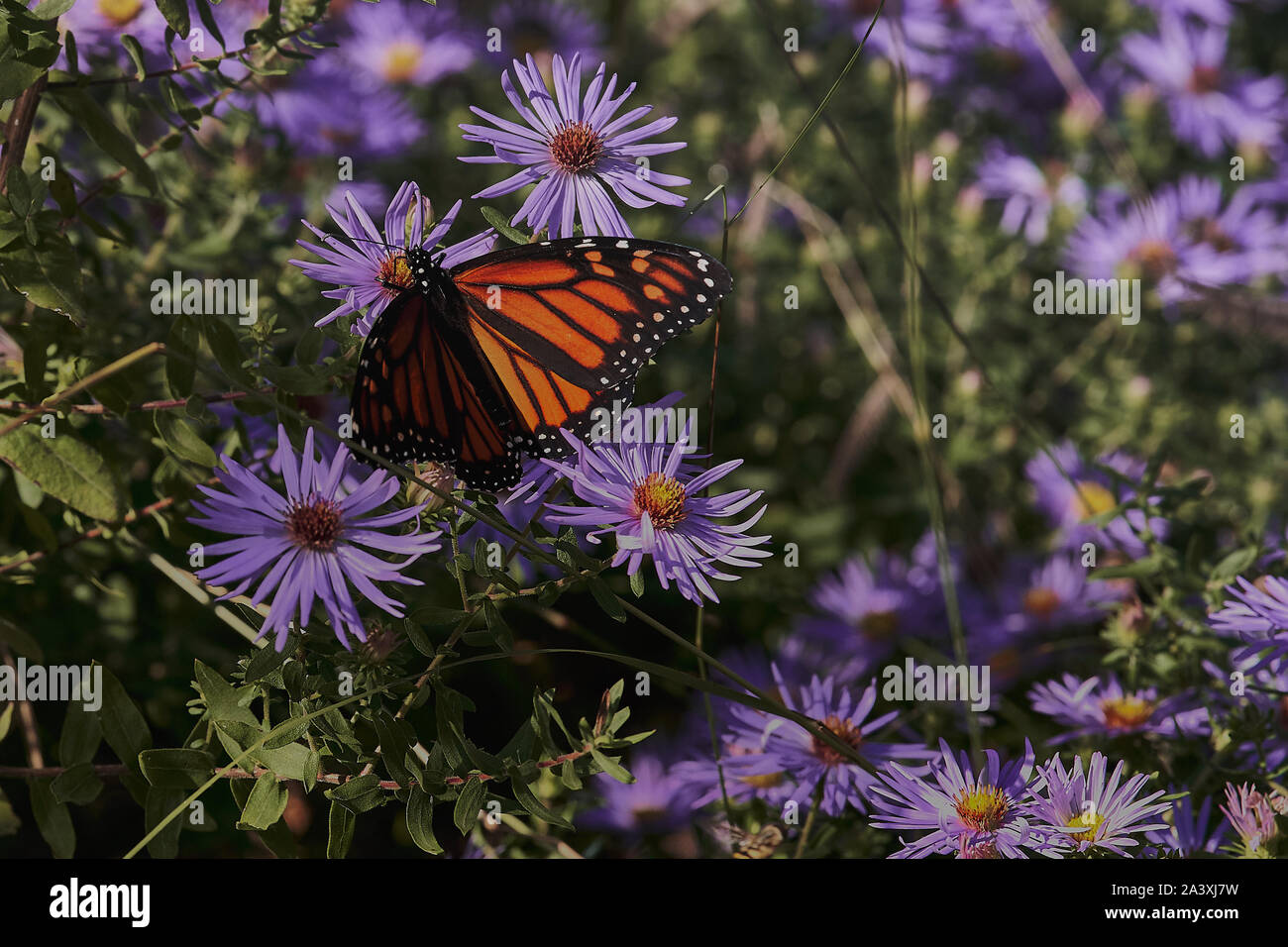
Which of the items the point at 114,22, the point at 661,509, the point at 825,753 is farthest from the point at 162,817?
the point at 114,22

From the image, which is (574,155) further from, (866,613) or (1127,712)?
(866,613)

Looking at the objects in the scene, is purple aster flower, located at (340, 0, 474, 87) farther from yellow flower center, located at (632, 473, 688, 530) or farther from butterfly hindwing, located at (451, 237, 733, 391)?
yellow flower center, located at (632, 473, 688, 530)

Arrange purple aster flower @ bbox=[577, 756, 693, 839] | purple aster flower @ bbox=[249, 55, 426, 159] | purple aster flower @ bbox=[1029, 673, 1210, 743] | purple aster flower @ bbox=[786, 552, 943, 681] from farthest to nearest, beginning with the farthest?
purple aster flower @ bbox=[249, 55, 426, 159] < purple aster flower @ bbox=[786, 552, 943, 681] < purple aster flower @ bbox=[577, 756, 693, 839] < purple aster flower @ bbox=[1029, 673, 1210, 743]

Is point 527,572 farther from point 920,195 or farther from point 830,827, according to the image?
point 920,195

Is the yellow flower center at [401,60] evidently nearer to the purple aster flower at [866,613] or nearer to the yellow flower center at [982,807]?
the purple aster flower at [866,613]

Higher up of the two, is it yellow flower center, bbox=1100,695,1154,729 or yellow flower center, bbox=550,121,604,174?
yellow flower center, bbox=550,121,604,174

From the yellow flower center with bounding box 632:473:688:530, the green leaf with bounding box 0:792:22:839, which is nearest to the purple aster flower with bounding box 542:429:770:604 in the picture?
the yellow flower center with bounding box 632:473:688:530
